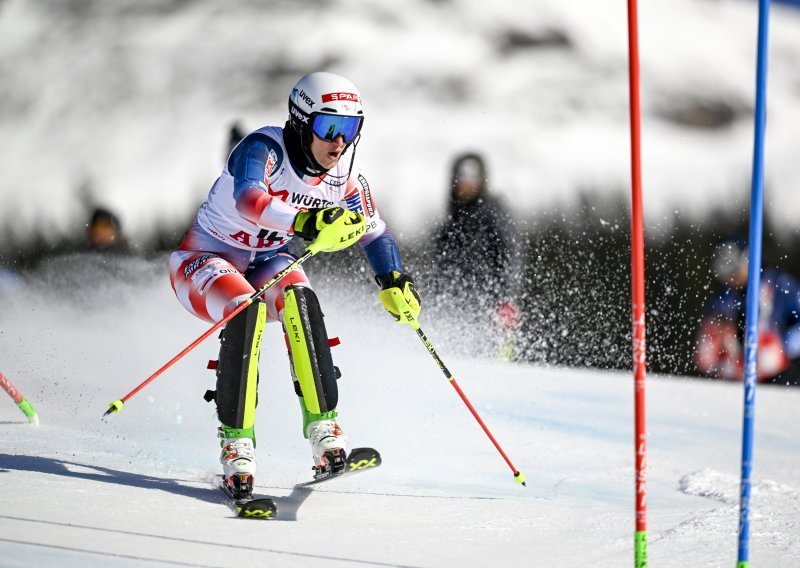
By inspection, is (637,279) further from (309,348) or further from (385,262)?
(385,262)

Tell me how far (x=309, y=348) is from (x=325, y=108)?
0.88 meters

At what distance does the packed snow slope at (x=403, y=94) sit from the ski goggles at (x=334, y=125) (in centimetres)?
594

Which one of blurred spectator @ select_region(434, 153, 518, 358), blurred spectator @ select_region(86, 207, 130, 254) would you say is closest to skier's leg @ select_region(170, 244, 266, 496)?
blurred spectator @ select_region(434, 153, 518, 358)

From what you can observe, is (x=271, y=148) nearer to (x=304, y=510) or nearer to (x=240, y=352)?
(x=240, y=352)

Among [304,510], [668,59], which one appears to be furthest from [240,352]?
[668,59]

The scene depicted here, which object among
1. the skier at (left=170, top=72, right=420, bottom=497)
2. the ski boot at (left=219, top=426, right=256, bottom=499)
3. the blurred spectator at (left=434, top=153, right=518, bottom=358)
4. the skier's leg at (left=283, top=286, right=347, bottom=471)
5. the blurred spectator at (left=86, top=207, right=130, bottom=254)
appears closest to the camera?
the ski boot at (left=219, top=426, right=256, bottom=499)

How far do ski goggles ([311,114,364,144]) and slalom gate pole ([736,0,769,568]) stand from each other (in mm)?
1649

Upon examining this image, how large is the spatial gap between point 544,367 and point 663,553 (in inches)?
181

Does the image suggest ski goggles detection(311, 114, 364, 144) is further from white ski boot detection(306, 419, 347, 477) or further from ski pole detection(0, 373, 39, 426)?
ski pole detection(0, 373, 39, 426)

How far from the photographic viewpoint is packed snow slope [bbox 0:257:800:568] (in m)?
2.73

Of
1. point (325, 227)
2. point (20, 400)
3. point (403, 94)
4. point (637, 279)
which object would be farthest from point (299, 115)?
point (403, 94)

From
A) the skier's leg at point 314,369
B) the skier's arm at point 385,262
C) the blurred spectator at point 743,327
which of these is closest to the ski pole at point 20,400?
the skier's leg at point 314,369

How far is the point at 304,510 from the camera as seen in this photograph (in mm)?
3234

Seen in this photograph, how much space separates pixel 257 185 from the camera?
3414 mm
